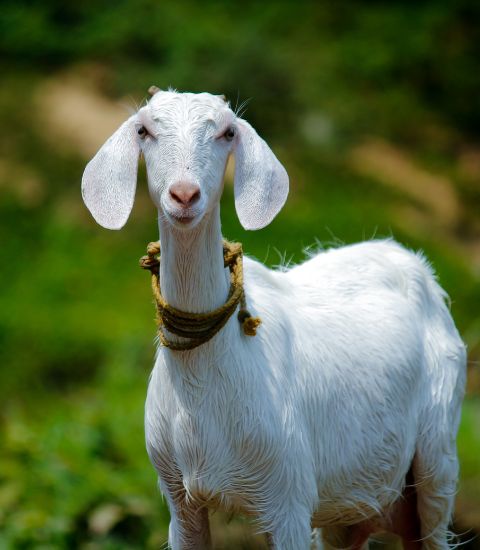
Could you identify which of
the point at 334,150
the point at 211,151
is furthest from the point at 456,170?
the point at 211,151

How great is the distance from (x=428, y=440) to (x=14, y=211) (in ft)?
30.3

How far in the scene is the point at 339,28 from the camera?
16.2 m

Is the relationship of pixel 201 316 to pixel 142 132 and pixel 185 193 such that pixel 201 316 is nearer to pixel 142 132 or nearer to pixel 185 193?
pixel 185 193

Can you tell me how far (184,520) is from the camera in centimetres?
388

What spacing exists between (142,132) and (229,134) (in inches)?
10.9

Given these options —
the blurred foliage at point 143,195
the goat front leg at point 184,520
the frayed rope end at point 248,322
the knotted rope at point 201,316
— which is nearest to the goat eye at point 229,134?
the knotted rope at point 201,316

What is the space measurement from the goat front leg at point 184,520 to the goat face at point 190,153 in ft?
3.28

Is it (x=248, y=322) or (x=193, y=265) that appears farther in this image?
(x=248, y=322)

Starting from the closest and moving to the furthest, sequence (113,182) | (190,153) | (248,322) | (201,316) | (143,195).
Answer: (190,153), (113,182), (201,316), (248,322), (143,195)

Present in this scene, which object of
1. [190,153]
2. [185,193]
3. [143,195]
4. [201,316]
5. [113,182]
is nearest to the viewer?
[185,193]

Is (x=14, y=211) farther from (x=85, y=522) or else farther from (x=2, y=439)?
(x=85, y=522)

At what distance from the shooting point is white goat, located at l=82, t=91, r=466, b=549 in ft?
11.3

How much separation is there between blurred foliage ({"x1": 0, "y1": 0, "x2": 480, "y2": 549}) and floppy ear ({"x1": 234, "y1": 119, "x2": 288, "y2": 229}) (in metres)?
3.55

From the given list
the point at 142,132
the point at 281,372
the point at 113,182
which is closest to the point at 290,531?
the point at 281,372
